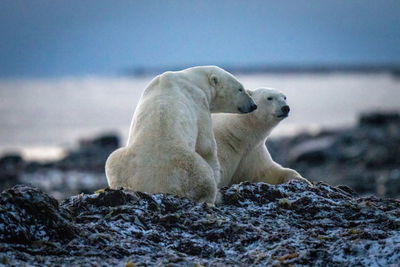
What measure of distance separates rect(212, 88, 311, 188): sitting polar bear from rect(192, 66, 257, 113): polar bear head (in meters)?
0.55

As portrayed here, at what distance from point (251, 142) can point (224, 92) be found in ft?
3.56

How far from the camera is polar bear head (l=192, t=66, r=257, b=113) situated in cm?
854

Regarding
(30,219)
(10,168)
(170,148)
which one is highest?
(170,148)

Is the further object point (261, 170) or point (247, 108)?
point (261, 170)

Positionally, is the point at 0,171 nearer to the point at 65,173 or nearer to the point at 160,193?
the point at 65,173

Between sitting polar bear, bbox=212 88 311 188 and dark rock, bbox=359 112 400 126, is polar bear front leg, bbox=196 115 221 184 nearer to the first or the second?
sitting polar bear, bbox=212 88 311 188

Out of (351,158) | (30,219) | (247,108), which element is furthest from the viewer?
(351,158)

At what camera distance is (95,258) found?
15.8 feet

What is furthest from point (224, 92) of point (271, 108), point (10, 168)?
point (10, 168)

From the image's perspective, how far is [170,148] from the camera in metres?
6.80

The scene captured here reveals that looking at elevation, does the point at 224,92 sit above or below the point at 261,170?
above

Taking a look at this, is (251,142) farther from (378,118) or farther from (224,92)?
(378,118)

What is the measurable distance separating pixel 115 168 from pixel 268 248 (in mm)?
2312

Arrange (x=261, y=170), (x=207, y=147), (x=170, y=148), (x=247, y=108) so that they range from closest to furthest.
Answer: (x=170, y=148) < (x=207, y=147) < (x=247, y=108) < (x=261, y=170)
